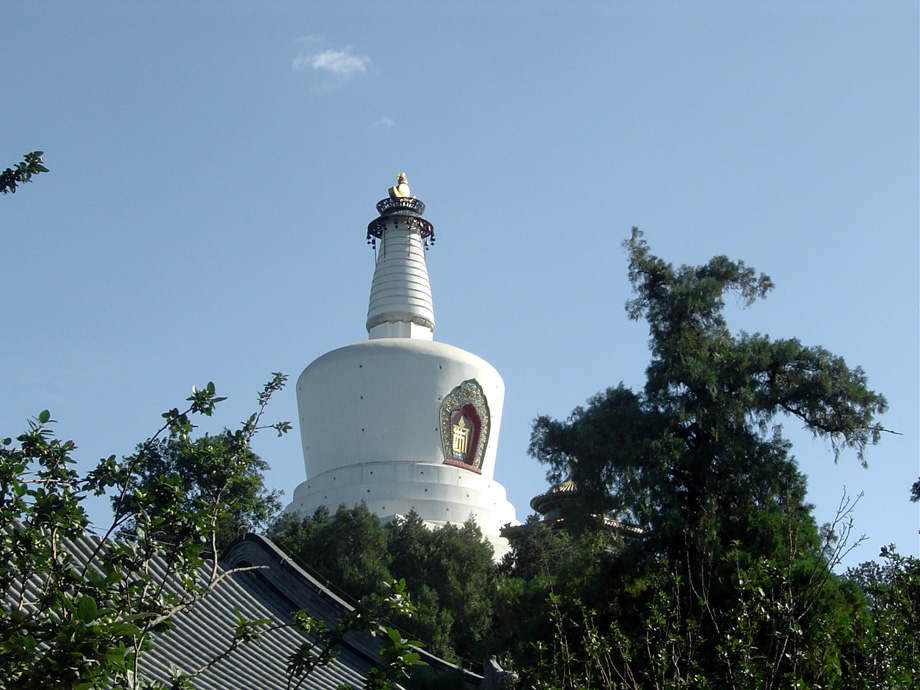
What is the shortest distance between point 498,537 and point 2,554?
21211 mm

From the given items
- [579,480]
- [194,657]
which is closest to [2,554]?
[194,657]

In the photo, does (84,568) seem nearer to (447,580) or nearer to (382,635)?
(382,635)

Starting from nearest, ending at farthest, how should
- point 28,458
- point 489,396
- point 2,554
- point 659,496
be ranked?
1. point 2,554
2. point 28,458
3. point 659,496
4. point 489,396

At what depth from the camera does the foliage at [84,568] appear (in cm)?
372

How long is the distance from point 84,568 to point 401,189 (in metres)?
26.3

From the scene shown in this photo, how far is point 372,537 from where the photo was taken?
18781 millimetres

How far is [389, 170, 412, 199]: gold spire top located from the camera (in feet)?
98.9

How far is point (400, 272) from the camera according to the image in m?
29.3

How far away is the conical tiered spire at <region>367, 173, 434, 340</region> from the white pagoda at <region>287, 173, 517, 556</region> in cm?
83

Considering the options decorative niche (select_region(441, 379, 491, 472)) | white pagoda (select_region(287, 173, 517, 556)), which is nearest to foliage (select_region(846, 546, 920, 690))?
white pagoda (select_region(287, 173, 517, 556))

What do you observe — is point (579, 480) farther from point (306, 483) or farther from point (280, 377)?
point (306, 483)

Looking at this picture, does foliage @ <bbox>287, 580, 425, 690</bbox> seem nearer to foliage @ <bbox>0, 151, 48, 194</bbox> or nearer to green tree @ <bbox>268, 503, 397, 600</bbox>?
foliage @ <bbox>0, 151, 48, 194</bbox>

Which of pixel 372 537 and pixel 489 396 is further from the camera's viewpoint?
pixel 489 396

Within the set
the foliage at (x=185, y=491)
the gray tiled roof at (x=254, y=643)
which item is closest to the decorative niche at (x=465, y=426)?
the gray tiled roof at (x=254, y=643)
